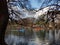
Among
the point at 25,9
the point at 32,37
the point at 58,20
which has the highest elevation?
the point at 25,9

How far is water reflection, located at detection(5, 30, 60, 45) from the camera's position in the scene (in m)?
4.06

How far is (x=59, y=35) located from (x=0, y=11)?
6.40 ft

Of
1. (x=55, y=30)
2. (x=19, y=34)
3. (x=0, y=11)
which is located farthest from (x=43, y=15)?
(x=0, y=11)

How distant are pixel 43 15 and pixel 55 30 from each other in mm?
480

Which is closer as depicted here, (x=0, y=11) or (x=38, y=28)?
(x=0, y=11)

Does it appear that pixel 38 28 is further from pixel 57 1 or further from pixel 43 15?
pixel 57 1

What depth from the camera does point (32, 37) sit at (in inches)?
163

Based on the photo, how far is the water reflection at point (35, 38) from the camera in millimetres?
4059

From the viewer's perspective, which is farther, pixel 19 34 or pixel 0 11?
pixel 19 34

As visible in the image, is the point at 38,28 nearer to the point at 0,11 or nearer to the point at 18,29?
the point at 18,29

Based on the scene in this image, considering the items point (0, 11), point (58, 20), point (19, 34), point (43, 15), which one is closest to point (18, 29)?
point (19, 34)

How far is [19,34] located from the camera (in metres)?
4.14

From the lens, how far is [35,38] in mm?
4125

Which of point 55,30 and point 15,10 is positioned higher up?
point 15,10
